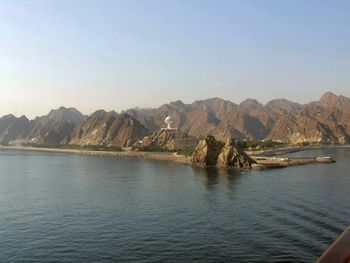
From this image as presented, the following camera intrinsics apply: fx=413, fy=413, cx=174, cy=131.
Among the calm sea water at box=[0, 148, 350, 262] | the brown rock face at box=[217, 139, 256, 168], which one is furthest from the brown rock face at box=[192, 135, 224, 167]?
the calm sea water at box=[0, 148, 350, 262]

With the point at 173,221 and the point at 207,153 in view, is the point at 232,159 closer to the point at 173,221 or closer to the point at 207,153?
the point at 207,153

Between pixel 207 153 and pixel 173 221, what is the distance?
252 feet

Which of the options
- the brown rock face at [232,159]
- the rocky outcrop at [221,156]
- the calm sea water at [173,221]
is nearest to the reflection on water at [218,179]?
the calm sea water at [173,221]

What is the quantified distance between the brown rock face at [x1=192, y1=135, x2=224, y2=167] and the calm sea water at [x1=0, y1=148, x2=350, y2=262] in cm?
4263

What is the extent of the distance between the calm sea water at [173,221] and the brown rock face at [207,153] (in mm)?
42627

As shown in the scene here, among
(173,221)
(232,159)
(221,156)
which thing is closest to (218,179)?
(232,159)

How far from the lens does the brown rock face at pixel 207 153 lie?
392ft

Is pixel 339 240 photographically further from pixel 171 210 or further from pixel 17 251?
pixel 171 210

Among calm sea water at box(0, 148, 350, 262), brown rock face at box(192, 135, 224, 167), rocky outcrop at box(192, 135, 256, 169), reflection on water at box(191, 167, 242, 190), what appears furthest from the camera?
brown rock face at box(192, 135, 224, 167)

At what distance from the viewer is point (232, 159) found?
111m

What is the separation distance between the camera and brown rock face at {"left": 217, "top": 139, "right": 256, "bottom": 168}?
109262 mm

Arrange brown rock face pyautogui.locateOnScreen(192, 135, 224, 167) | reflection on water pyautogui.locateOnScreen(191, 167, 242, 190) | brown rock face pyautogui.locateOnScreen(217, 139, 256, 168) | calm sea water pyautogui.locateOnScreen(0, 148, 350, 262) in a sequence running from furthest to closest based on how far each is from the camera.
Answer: brown rock face pyautogui.locateOnScreen(192, 135, 224, 167) < brown rock face pyautogui.locateOnScreen(217, 139, 256, 168) < reflection on water pyautogui.locateOnScreen(191, 167, 242, 190) < calm sea water pyautogui.locateOnScreen(0, 148, 350, 262)

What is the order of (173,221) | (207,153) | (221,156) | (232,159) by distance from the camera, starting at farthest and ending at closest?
(207,153)
(221,156)
(232,159)
(173,221)

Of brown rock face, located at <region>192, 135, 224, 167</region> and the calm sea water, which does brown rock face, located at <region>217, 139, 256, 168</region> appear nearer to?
brown rock face, located at <region>192, 135, 224, 167</region>
